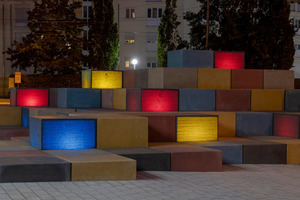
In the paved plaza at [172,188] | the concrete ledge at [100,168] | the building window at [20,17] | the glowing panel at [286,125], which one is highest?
the building window at [20,17]

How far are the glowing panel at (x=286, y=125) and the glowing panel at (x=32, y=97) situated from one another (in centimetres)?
972

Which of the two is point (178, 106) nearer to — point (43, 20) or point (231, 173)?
point (231, 173)

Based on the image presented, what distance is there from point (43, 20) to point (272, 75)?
26662mm

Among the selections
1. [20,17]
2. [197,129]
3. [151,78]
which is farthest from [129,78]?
[20,17]

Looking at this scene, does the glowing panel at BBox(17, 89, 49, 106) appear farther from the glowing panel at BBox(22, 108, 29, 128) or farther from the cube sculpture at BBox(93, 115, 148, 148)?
the cube sculpture at BBox(93, 115, 148, 148)

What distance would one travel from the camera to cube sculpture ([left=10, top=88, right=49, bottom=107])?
67.3 feet

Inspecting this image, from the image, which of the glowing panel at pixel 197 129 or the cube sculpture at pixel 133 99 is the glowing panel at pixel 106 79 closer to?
the cube sculpture at pixel 133 99

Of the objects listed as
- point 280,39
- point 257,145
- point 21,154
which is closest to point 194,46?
point 280,39

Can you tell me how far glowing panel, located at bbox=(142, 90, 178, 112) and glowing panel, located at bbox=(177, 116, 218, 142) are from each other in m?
2.69

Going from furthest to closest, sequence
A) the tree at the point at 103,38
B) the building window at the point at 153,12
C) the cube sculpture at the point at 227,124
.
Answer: the building window at the point at 153,12 → the tree at the point at 103,38 → the cube sculpture at the point at 227,124

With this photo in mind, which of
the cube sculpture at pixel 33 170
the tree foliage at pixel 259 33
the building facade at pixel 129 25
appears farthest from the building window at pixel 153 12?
the cube sculpture at pixel 33 170

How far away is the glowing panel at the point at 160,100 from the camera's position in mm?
15828

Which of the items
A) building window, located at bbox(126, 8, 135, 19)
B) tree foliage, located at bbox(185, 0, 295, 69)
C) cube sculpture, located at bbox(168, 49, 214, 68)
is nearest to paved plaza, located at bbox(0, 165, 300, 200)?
cube sculpture, located at bbox(168, 49, 214, 68)

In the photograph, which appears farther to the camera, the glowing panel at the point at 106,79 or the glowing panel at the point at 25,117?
the glowing panel at the point at 106,79
